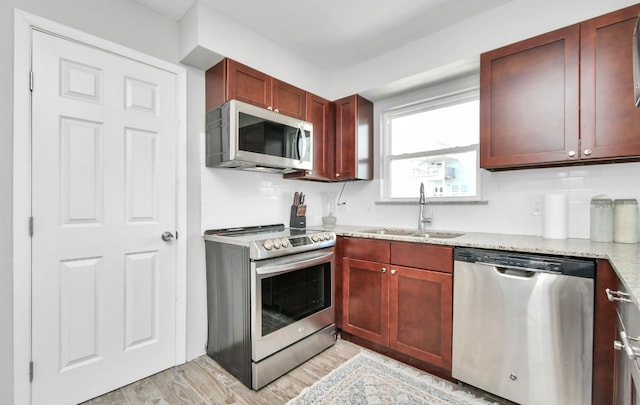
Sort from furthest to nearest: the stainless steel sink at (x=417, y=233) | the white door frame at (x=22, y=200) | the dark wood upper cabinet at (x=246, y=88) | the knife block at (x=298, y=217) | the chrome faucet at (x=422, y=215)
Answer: the knife block at (x=298, y=217) < the chrome faucet at (x=422, y=215) < the stainless steel sink at (x=417, y=233) < the dark wood upper cabinet at (x=246, y=88) < the white door frame at (x=22, y=200)

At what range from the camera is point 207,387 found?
6.14 ft

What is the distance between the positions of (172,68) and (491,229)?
2.75 meters

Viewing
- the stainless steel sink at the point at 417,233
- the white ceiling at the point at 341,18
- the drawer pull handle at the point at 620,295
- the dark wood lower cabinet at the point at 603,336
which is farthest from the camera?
the stainless steel sink at the point at 417,233

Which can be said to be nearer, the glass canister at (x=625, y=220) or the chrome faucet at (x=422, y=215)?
the glass canister at (x=625, y=220)

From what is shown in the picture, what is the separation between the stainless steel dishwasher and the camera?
1.42m

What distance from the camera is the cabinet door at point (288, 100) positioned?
2.44m

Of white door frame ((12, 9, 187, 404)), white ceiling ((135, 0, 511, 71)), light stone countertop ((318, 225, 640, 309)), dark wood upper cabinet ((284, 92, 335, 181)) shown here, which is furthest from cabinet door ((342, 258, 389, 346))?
white door frame ((12, 9, 187, 404))

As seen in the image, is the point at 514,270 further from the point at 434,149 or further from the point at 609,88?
the point at 434,149

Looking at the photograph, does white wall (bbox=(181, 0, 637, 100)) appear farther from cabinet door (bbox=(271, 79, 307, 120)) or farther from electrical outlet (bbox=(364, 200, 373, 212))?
electrical outlet (bbox=(364, 200, 373, 212))

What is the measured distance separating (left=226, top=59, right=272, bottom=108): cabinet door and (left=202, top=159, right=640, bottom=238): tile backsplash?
0.62 m

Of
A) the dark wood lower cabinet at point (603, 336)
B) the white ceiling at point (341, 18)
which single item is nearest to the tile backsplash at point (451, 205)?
the dark wood lower cabinet at point (603, 336)

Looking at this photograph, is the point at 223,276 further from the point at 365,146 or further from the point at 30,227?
the point at 365,146

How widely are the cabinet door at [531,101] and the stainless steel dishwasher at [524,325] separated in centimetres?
71

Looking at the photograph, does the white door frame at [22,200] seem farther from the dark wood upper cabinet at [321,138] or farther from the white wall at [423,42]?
the dark wood upper cabinet at [321,138]
